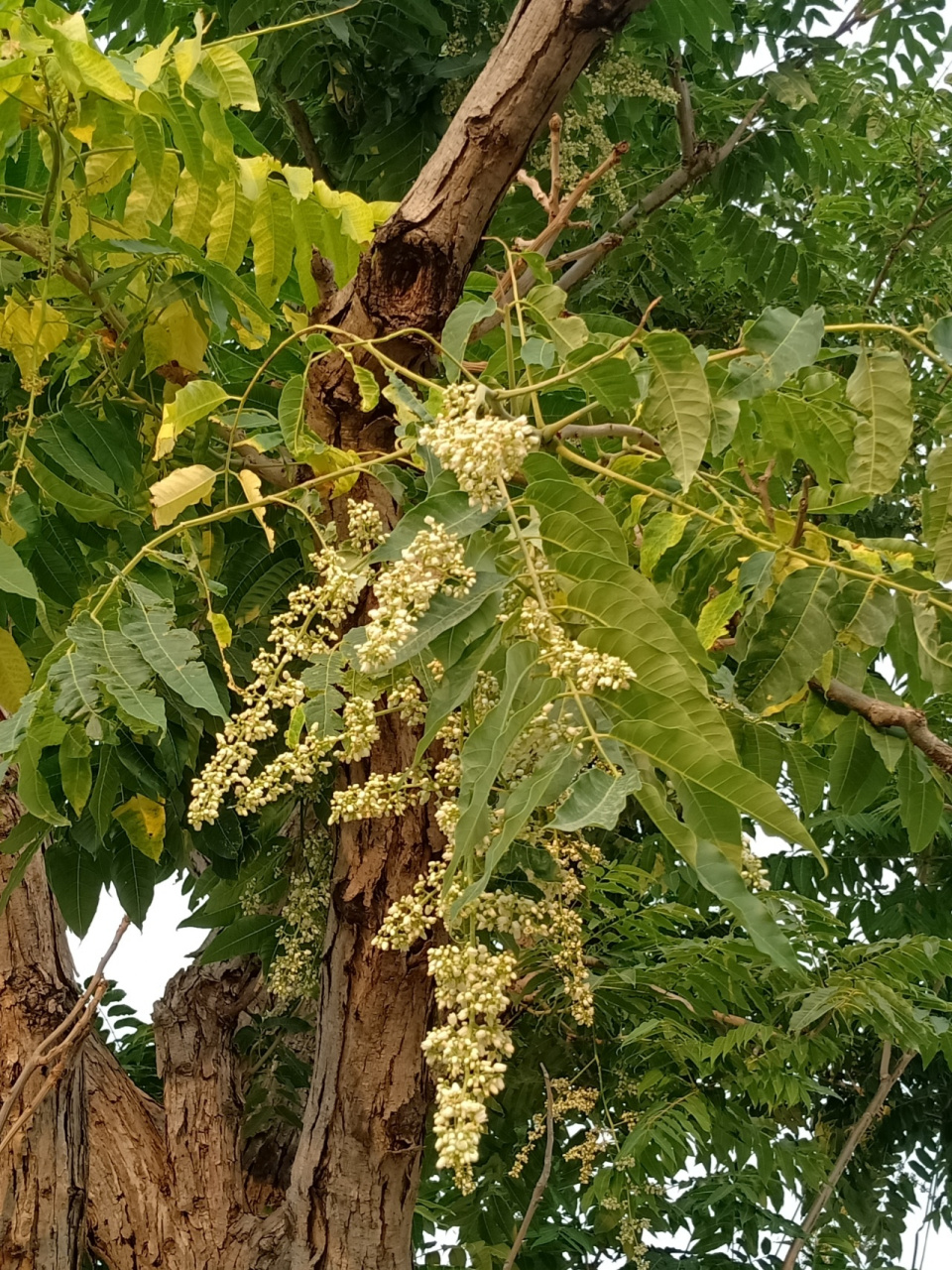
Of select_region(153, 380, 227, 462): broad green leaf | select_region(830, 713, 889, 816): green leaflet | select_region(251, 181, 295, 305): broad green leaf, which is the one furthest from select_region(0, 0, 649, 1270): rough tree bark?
select_region(830, 713, 889, 816): green leaflet

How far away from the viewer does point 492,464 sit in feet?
3.60

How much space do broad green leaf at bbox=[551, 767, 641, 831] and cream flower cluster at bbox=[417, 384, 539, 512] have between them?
0.96 ft

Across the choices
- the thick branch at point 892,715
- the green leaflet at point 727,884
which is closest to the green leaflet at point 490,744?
the green leaflet at point 727,884

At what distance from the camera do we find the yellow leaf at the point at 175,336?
69.6 inches

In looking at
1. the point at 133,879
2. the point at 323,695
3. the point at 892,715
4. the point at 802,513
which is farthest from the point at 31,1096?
the point at 802,513

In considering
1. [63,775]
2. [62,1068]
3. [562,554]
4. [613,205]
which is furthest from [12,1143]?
[613,205]

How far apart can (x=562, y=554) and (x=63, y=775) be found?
754mm

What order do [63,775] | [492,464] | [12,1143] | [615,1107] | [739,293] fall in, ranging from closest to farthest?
[492,464], [63,775], [12,1143], [615,1107], [739,293]

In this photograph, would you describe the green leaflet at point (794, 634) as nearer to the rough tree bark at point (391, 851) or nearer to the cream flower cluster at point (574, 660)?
the cream flower cluster at point (574, 660)

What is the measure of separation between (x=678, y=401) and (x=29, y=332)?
946mm

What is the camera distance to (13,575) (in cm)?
134

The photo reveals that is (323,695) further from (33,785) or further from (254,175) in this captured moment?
(254,175)

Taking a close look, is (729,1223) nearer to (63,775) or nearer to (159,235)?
(63,775)

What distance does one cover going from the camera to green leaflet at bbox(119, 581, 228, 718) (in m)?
1.28
